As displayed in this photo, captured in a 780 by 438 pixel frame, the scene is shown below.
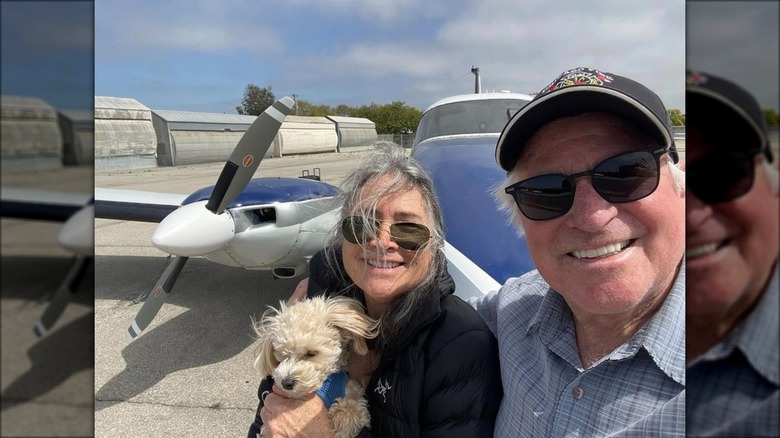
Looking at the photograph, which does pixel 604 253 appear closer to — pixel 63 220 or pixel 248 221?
pixel 63 220

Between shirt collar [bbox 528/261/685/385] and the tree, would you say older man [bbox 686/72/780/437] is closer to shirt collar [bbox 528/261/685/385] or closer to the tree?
shirt collar [bbox 528/261/685/385]

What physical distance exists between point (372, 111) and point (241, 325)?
2293 inches

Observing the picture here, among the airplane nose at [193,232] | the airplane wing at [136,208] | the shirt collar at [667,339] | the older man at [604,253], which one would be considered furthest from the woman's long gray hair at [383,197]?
the airplane wing at [136,208]

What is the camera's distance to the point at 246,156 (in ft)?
16.2

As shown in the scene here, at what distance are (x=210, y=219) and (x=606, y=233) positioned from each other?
449 centimetres

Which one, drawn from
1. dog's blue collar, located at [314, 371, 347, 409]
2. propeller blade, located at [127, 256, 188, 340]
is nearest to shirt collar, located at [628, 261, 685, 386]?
dog's blue collar, located at [314, 371, 347, 409]

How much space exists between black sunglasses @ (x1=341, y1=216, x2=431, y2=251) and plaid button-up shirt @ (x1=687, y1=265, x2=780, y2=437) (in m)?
1.43

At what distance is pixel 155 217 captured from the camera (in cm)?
754

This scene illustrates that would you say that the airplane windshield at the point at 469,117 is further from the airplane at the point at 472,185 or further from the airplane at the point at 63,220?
the airplane at the point at 63,220

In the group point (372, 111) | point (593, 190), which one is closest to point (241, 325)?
point (593, 190)

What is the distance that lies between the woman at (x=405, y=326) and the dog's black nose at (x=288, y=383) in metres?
0.11

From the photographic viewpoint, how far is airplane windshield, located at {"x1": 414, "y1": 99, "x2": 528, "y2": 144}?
6.22m

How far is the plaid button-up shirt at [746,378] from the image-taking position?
1.13ft

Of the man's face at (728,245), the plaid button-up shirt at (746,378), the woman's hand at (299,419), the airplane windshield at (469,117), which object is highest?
the airplane windshield at (469,117)
